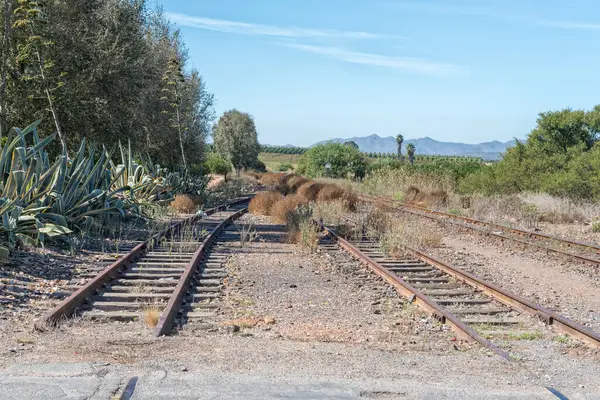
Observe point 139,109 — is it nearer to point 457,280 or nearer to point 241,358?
point 457,280

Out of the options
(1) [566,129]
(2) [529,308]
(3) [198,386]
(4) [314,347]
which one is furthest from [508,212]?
(3) [198,386]

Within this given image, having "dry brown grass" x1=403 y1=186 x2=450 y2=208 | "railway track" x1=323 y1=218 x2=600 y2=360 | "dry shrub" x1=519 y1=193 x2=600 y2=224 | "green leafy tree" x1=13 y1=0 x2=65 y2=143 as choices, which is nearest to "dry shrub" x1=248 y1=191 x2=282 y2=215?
"dry brown grass" x1=403 y1=186 x2=450 y2=208

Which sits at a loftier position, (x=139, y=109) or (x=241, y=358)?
(x=139, y=109)

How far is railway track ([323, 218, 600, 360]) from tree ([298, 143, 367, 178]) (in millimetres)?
46976

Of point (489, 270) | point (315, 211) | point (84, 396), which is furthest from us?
point (315, 211)

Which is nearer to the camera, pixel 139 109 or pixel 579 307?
pixel 579 307

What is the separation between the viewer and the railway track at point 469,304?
314 inches

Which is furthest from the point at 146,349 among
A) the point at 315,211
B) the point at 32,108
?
the point at 315,211

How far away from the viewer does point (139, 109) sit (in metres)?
24.8

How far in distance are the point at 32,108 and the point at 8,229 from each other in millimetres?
10415

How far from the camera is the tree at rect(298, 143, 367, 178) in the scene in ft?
202

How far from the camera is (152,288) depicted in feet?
32.6

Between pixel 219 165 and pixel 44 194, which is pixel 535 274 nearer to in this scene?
pixel 44 194

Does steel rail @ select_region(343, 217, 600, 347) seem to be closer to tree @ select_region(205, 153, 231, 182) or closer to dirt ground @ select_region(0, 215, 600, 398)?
dirt ground @ select_region(0, 215, 600, 398)
